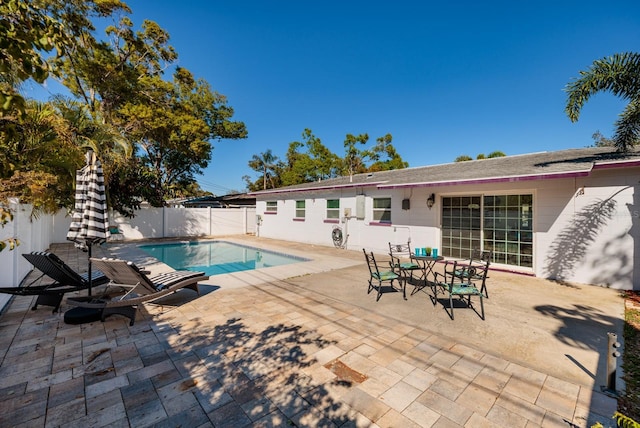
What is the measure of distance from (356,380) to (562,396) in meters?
2.28

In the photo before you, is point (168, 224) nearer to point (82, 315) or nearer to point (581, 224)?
point (82, 315)

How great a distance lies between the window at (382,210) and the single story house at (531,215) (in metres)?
0.05

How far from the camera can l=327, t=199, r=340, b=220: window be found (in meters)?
15.4

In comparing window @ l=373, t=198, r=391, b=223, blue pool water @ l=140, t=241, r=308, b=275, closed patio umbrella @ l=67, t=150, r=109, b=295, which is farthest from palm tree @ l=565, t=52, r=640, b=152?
closed patio umbrella @ l=67, t=150, r=109, b=295

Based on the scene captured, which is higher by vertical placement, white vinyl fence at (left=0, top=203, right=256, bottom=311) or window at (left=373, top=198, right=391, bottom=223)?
window at (left=373, top=198, right=391, bottom=223)

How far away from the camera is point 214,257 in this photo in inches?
568

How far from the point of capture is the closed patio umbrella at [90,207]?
5160mm

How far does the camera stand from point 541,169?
325 inches

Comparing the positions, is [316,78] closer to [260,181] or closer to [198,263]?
[198,263]

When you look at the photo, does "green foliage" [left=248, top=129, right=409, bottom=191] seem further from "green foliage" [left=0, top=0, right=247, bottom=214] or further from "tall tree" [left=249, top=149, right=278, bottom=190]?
"green foliage" [left=0, top=0, right=247, bottom=214]

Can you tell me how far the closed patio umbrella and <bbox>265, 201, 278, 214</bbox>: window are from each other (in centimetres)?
1459

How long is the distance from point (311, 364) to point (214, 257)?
12.1 meters

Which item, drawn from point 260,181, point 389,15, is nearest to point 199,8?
point 389,15

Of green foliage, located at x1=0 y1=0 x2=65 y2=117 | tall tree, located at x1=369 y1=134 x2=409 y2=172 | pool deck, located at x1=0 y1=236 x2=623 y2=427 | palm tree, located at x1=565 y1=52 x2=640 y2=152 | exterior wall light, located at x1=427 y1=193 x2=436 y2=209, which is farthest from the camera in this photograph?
tall tree, located at x1=369 y1=134 x2=409 y2=172
